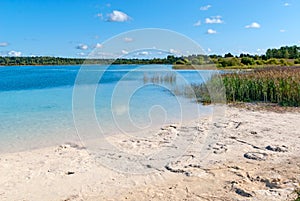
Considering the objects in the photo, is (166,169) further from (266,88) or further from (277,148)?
(266,88)

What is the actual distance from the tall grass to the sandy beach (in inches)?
193

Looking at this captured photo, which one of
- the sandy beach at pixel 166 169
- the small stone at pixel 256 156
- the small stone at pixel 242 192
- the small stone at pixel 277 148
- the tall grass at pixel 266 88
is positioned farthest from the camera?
the tall grass at pixel 266 88

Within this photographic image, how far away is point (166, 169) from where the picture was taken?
16.5 ft

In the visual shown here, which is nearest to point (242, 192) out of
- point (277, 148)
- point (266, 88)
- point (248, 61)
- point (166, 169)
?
point (166, 169)

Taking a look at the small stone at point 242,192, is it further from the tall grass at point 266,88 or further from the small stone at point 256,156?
the tall grass at point 266,88

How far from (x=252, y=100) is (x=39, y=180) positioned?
1118cm

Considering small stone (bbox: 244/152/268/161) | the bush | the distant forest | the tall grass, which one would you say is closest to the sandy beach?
small stone (bbox: 244/152/268/161)

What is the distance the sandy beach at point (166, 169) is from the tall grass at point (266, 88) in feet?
16.1

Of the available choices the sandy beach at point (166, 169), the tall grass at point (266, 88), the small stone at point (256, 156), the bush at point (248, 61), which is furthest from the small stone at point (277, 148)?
the bush at point (248, 61)

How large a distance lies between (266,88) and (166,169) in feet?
31.6

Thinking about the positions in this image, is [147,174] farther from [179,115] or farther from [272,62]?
[272,62]

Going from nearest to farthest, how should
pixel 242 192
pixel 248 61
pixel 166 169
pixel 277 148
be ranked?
pixel 242 192 < pixel 166 169 < pixel 277 148 < pixel 248 61

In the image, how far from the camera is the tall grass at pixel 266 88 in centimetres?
1202

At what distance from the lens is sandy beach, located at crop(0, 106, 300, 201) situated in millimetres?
4074
